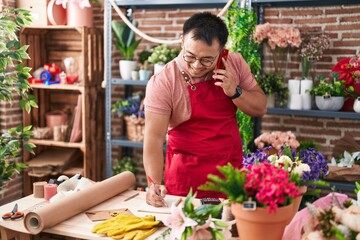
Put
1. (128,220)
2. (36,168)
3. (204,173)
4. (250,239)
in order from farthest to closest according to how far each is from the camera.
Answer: (36,168)
(204,173)
(128,220)
(250,239)

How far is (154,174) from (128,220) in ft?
1.76

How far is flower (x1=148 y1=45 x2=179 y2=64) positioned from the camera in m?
4.09

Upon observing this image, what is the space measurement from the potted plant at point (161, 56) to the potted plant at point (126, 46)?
0.72 feet

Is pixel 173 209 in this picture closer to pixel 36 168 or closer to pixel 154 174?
pixel 154 174

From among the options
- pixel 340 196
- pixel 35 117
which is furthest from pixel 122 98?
pixel 340 196

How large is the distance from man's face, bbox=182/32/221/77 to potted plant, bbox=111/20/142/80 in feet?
6.38

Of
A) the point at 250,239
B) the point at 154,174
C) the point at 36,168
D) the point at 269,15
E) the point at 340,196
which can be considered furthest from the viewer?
the point at 36,168

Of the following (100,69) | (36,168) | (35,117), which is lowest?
(36,168)

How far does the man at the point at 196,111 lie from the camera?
8.02ft

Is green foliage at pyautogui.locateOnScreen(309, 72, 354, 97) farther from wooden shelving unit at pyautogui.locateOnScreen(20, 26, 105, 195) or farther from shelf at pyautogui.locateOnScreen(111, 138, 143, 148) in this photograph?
wooden shelving unit at pyautogui.locateOnScreen(20, 26, 105, 195)

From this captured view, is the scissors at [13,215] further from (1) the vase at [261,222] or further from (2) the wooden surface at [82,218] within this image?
(1) the vase at [261,222]

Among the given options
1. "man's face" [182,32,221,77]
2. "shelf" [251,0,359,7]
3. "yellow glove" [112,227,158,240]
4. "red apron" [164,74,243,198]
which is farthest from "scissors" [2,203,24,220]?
"shelf" [251,0,359,7]

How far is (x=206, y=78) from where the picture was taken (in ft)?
8.55

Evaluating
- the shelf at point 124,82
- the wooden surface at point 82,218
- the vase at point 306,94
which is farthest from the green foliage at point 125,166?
the wooden surface at point 82,218
